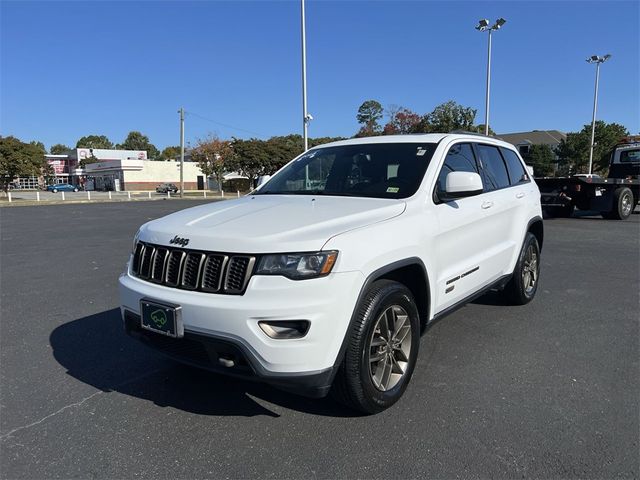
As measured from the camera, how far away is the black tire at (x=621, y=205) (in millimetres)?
14531

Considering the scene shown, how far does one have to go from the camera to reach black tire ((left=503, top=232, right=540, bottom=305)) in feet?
16.3

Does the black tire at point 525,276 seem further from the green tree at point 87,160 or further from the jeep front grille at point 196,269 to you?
the green tree at point 87,160

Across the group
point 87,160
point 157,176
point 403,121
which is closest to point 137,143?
point 87,160

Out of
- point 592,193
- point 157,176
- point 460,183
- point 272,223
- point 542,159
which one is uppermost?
point 542,159

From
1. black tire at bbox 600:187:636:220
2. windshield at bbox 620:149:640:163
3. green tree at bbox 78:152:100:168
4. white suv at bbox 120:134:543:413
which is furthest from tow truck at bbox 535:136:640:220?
green tree at bbox 78:152:100:168

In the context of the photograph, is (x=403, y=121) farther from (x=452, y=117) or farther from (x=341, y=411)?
(x=341, y=411)

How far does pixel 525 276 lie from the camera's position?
5.27 meters

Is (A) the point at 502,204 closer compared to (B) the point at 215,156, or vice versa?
(A) the point at 502,204

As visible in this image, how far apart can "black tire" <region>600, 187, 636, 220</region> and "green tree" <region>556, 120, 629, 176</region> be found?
38.1 metres

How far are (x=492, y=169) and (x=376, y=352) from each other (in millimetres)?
2643

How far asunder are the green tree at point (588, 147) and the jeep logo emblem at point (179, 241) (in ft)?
178

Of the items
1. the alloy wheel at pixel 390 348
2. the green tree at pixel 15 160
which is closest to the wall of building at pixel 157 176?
the green tree at pixel 15 160

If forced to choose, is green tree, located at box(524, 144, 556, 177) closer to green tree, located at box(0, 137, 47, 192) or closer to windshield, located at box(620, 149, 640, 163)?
windshield, located at box(620, 149, 640, 163)

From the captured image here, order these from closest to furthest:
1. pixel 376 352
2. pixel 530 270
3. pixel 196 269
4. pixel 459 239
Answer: pixel 196 269
pixel 376 352
pixel 459 239
pixel 530 270
